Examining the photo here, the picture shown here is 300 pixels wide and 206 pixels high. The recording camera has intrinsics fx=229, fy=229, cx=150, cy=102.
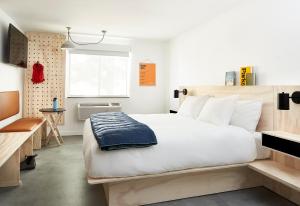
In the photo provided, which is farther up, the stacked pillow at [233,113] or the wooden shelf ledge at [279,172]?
the stacked pillow at [233,113]

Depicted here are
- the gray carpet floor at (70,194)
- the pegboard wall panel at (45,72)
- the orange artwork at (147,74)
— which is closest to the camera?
the gray carpet floor at (70,194)

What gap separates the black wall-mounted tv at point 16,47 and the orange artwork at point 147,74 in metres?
2.48

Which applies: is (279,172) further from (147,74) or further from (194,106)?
(147,74)

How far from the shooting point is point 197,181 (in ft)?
7.52

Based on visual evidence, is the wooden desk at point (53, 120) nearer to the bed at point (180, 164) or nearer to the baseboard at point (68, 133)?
the baseboard at point (68, 133)

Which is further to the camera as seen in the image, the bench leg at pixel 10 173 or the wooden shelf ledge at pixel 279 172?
the bench leg at pixel 10 173

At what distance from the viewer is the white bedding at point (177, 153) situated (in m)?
1.88

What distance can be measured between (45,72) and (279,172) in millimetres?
4580

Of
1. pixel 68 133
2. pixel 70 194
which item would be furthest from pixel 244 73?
pixel 68 133

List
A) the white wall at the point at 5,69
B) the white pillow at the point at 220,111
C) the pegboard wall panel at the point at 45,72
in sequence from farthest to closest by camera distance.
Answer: the pegboard wall panel at the point at 45,72 < the white wall at the point at 5,69 < the white pillow at the point at 220,111

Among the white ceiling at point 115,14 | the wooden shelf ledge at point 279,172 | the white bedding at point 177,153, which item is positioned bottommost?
the wooden shelf ledge at point 279,172

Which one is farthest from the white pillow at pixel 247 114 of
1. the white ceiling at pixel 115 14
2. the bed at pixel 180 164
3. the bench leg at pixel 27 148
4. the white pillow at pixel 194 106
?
the bench leg at pixel 27 148

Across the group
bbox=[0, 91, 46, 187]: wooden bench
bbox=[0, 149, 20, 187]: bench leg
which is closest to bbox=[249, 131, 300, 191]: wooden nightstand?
bbox=[0, 91, 46, 187]: wooden bench

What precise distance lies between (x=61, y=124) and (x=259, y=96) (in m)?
4.05
